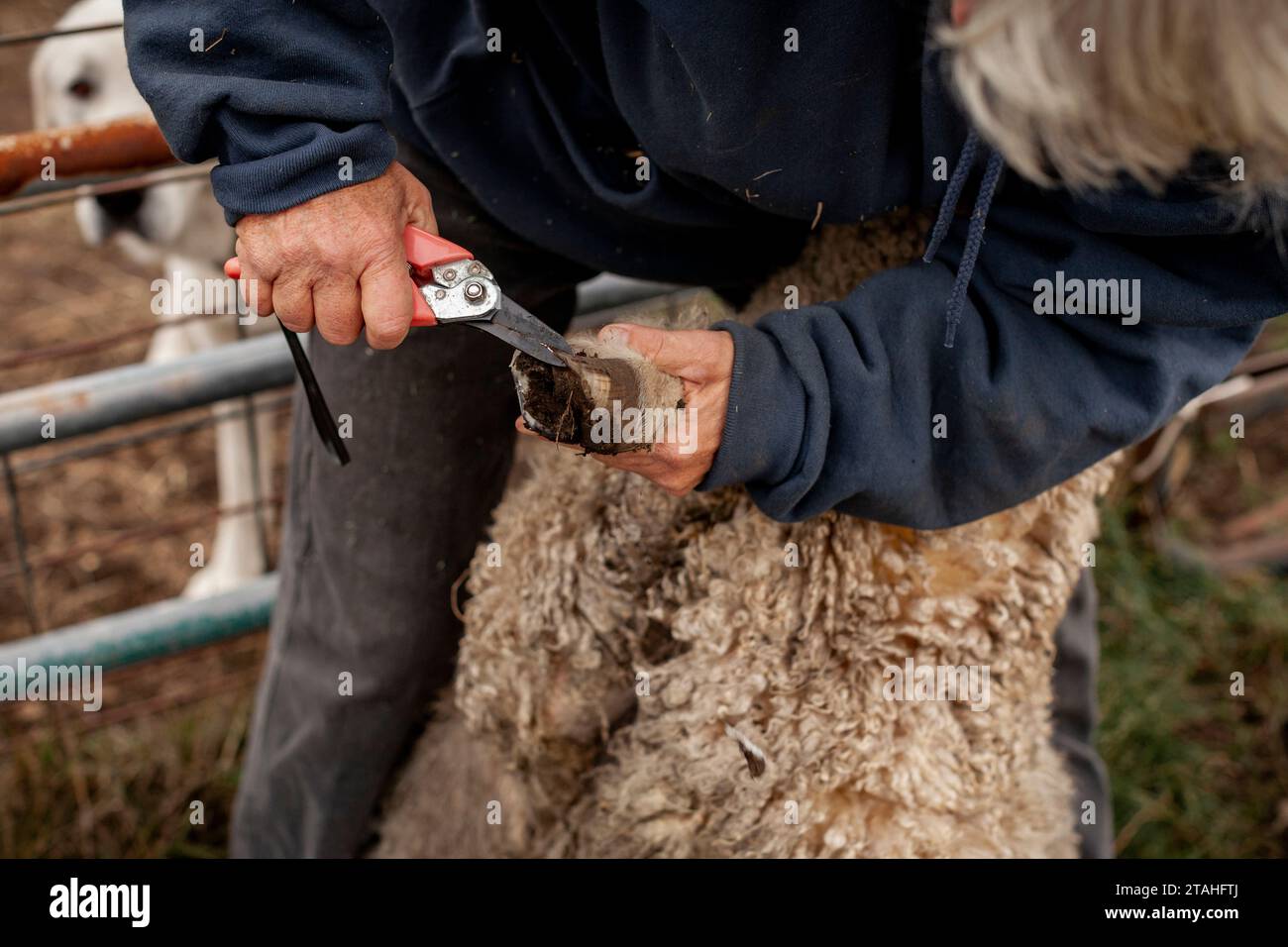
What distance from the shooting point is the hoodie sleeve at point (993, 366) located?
3.15ft

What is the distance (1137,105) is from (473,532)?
0.99 m

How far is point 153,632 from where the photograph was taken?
175 cm

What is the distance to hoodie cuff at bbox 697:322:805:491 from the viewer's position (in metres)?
0.94

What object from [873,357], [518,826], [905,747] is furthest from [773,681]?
[518,826]

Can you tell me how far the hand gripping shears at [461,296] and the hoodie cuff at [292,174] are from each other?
0.23 ft

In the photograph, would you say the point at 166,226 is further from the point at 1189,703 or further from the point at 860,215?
the point at 1189,703

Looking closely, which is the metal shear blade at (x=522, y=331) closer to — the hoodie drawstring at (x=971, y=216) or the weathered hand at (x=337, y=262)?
the weathered hand at (x=337, y=262)

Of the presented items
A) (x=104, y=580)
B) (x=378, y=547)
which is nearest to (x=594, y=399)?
(x=378, y=547)

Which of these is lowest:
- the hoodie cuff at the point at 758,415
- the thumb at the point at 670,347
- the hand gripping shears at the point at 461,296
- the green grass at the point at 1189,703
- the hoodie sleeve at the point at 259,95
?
the green grass at the point at 1189,703

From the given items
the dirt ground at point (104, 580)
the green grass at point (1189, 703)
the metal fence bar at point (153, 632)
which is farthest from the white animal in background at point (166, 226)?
the green grass at point (1189, 703)

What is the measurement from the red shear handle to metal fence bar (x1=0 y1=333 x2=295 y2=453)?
0.71 meters

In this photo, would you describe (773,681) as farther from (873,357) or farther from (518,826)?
(518,826)

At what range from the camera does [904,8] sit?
96 centimetres

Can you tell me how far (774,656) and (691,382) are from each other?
316 mm
